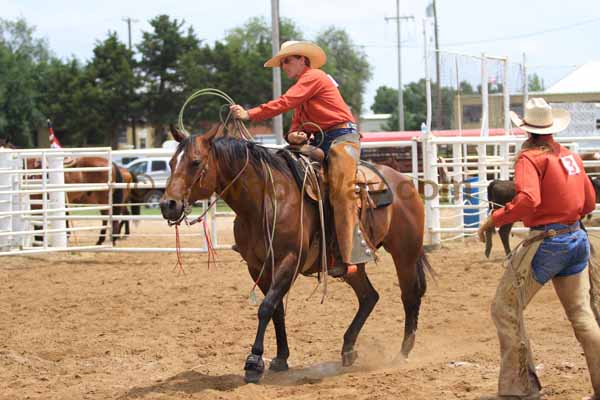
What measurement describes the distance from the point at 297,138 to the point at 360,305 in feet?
5.05

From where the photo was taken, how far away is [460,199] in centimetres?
1198

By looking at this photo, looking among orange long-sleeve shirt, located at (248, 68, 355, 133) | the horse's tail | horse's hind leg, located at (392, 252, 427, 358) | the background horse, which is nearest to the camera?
orange long-sleeve shirt, located at (248, 68, 355, 133)

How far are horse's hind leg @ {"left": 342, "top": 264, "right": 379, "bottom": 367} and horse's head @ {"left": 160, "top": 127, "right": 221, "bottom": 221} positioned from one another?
1.51 metres

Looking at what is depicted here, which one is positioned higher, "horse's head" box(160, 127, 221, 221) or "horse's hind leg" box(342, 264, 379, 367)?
"horse's head" box(160, 127, 221, 221)

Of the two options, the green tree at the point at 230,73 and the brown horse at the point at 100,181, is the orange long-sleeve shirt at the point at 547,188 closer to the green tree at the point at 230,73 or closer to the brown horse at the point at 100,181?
the brown horse at the point at 100,181

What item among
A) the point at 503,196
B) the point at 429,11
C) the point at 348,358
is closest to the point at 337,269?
the point at 348,358

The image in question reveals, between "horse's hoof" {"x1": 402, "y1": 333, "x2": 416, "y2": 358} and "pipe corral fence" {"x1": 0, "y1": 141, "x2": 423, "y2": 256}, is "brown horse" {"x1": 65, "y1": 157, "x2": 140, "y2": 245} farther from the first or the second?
"horse's hoof" {"x1": 402, "y1": 333, "x2": 416, "y2": 358}

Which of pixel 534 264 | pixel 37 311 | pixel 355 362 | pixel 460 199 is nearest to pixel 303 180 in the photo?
pixel 355 362

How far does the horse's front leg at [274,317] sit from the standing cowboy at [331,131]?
1.95 feet

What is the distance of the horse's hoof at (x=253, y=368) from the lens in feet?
17.7

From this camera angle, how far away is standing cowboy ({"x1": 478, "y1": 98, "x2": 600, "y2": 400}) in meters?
4.48

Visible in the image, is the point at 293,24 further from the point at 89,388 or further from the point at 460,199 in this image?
the point at 89,388

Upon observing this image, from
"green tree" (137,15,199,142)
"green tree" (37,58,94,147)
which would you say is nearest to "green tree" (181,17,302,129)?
"green tree" (137,15,199,142)

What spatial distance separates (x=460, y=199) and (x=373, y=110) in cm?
10117
